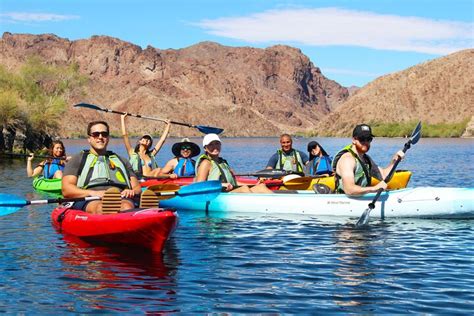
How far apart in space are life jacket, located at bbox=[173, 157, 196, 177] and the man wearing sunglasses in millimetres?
5832

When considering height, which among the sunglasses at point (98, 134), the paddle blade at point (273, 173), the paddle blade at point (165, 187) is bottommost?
the paddle blade at point (165, 187)

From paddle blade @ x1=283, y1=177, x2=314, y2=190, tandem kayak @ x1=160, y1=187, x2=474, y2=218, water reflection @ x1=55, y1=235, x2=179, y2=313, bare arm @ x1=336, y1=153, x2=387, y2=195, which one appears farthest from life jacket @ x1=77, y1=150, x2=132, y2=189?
paddle blade @ x1=283, y1=177, x2=314, y2=190

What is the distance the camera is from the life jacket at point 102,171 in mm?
9961

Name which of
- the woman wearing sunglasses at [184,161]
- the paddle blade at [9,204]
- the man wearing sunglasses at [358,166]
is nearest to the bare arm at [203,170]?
the man wearing sunglasses at [358,166]

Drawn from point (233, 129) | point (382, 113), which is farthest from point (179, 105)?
point (382, 113)

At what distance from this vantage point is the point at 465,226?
12320 mm

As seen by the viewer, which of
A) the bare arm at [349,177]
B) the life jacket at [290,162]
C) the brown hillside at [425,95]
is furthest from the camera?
the brown hillside at [425,95]

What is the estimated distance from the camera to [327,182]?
14711 millimetres

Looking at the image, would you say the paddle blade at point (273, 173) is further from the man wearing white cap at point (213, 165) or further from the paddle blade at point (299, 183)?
the man wearing white cap at point (213, 165)

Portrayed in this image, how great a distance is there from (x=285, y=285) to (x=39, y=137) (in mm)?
41962

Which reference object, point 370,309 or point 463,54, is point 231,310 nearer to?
point 370,309

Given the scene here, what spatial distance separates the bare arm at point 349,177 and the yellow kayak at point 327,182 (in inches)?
93.9

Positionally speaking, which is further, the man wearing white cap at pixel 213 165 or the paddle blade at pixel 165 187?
the paddle blade at pixel 165 187

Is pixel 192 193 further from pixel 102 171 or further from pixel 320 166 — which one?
pixel 320 166
